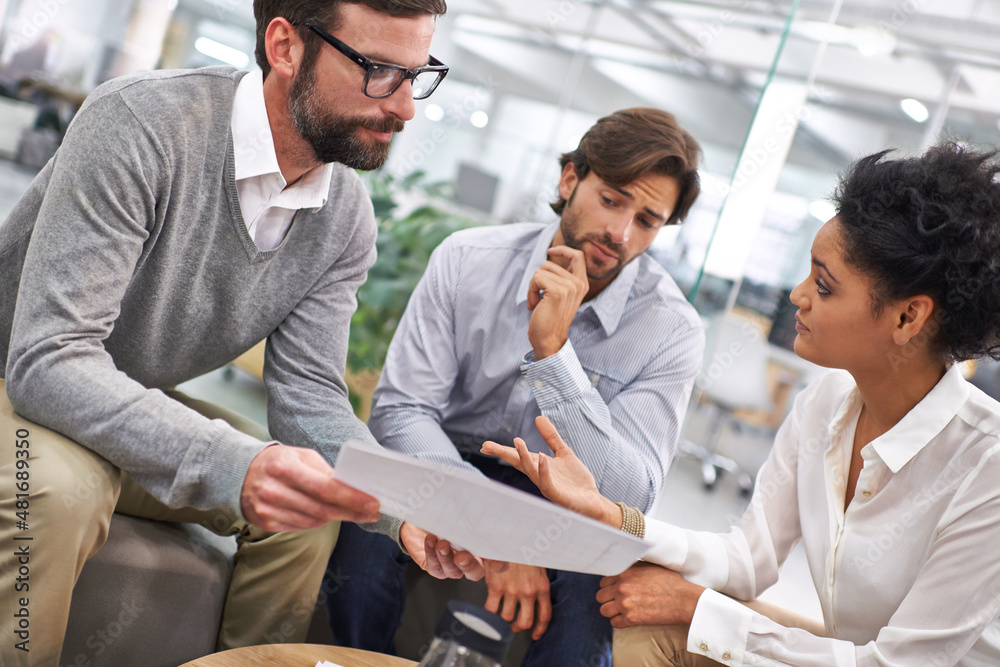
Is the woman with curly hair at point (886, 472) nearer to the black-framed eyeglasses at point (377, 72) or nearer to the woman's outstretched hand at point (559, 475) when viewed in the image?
the woman's outstretched hand at point (559, 475)

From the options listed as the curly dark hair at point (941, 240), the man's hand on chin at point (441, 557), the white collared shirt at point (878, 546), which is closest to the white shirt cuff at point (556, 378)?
the white collared shirt at point (878, 546)

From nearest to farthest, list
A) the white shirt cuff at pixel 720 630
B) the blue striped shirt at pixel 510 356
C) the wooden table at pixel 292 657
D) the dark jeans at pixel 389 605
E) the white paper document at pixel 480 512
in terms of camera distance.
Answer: the white paper document at pixel 480 512, the wooden table at pixel 292 657, the white shirt cuff at pixel 720 630, the dark jeans at pixel 389 605, the blue striped shirt at pixel 510 356

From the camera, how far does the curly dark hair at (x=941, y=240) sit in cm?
130

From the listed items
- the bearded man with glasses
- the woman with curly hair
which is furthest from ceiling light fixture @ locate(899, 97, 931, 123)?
the bearded man with glasses

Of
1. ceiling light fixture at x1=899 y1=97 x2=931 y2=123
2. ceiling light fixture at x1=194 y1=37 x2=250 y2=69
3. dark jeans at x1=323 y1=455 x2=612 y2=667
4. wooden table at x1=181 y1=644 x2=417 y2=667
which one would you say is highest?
ceiling light fixture at x1=899 y1=97 x2=931 y2=123

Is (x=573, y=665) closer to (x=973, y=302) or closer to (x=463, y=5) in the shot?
(x=973, y=302)

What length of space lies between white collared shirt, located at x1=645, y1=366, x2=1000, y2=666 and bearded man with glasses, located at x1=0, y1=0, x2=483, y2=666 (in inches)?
21.1

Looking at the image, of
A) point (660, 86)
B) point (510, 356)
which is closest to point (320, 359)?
point (510, 356)

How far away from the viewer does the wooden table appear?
105cm

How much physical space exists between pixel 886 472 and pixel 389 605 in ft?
3.32

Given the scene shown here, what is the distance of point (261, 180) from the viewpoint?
1.42m

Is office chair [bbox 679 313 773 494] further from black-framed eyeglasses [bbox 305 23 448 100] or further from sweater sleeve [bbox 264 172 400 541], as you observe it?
black-framed eyeglasses [bbox 305 23 448 100]
